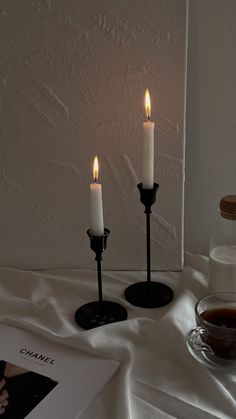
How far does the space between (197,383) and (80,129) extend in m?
0.41

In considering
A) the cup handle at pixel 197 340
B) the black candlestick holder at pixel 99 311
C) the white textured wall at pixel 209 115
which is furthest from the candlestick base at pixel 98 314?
the white textured wall at pixel 209 115

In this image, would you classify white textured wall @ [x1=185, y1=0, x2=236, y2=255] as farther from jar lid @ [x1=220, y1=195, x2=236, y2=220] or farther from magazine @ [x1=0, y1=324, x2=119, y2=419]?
magazine @ [x1=0, y1=324, x2=119, y2=419]

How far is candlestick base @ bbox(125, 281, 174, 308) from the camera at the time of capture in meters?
0.82

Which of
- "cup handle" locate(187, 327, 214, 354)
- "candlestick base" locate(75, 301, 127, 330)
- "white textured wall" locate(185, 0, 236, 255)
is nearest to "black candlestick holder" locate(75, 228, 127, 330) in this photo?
"candlestick base" locate(75, 301, 127, 330)

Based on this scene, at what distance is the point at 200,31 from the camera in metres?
0.82

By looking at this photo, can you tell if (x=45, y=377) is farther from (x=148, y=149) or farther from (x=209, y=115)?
(x=209, y=115)

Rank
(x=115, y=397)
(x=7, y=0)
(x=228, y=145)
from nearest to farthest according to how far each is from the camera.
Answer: (x=115, y=397)
(x=7, y=0)
(x=228, y=145)

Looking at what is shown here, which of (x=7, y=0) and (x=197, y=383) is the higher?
(x=7, y=0)

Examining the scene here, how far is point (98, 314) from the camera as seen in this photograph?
796mm

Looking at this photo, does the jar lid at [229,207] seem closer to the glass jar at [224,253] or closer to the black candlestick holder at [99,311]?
the glass jar at [224,253]

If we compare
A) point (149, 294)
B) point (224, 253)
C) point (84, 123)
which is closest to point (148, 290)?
point (149, 294)

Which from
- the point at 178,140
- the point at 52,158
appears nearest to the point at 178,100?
the point at 178,140

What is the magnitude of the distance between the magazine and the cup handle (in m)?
0.10

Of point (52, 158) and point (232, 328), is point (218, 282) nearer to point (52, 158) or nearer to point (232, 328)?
point (232, 328)
